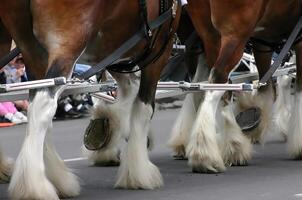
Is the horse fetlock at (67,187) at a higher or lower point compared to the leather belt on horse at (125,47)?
lower

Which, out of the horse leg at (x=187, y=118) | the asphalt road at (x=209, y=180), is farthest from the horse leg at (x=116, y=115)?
the horse leg at (x=187, y=118)

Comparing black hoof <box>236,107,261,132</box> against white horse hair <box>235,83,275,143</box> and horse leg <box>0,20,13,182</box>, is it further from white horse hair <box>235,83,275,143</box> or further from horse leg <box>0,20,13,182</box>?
horse leg <box>0,20,13,182</box>

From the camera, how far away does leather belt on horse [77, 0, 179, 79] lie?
6297mm

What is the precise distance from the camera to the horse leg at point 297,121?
332 inches

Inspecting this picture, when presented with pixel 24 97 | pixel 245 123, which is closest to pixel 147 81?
pixel 24 97

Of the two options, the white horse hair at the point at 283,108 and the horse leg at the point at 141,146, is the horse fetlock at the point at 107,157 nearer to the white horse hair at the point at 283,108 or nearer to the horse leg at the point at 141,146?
the horse leg at the point at 141,146

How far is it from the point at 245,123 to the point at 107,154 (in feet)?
5.89

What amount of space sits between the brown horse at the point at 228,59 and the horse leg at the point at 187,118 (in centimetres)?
1

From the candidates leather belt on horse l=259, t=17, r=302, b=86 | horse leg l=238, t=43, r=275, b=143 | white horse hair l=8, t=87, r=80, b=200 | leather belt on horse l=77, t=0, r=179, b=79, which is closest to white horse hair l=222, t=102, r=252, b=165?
leather belt on horse l=259, t=17, r=302, b=86

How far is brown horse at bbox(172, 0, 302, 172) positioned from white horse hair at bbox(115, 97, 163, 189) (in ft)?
2.62

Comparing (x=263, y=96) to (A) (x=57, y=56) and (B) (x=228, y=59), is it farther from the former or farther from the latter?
(A) (x=57, y=56)

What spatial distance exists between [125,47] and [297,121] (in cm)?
267

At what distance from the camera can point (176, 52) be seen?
9.03 metres

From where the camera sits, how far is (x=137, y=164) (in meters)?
6.83
